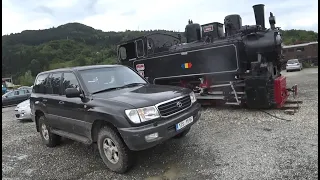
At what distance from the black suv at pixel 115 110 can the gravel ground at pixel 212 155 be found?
0.52m

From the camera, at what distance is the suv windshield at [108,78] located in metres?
5.20

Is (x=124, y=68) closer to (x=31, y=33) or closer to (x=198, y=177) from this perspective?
(x=198, y=177)

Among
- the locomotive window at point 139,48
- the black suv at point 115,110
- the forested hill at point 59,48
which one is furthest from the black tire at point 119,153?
the forested hill at point 59,48

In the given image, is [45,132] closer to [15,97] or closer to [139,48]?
[139,48]

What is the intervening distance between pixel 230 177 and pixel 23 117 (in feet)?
31.9

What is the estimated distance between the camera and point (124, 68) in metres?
6.04

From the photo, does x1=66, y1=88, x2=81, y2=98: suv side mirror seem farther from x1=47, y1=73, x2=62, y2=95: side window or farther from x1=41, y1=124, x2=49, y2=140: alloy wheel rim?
x1=41, y1=124, x2=49, y2=140: alloy wheel rim

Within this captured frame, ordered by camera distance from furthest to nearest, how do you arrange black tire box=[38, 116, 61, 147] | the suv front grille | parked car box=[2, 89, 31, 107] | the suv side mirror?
parked car box=[2, 89, 31, 107] < black tire box=[38, 116, 61, 147] < the suv side mirror < the suv front grille

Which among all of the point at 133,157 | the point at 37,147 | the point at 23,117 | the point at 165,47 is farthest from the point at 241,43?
the point at 23,117

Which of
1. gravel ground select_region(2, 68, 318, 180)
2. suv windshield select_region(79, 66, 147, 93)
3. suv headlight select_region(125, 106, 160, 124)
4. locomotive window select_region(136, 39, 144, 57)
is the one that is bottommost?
gravel ground select_region(2, 68, 318, 180)

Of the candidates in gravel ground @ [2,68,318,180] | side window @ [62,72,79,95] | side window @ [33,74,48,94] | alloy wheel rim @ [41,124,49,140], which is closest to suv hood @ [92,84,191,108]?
side window @ [62,72,79,95]

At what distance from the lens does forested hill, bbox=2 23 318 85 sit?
64.1m

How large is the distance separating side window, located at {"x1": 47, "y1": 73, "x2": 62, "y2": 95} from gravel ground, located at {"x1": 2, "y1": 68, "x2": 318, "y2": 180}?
1378mm

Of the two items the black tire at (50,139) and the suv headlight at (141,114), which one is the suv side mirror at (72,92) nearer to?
the suv headlight at (141,114)
